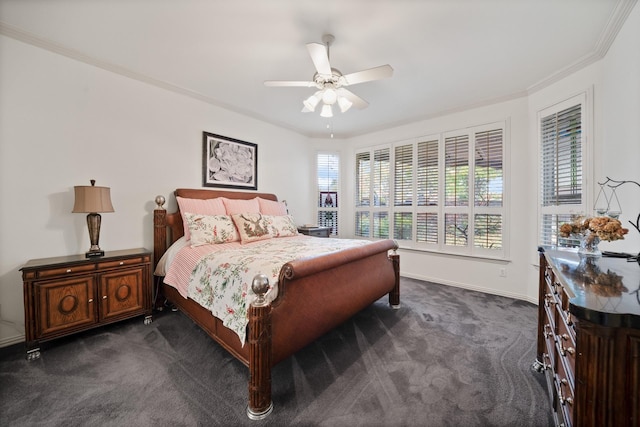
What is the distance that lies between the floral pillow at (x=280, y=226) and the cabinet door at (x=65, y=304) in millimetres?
1814

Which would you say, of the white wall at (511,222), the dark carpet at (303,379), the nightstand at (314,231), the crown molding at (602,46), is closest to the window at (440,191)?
the white wall at (511,222)

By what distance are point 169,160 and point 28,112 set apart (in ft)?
3.86

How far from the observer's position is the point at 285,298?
1570mm

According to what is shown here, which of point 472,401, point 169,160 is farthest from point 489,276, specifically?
point 169,160

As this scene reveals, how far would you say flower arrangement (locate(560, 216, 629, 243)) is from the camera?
1.41 meters

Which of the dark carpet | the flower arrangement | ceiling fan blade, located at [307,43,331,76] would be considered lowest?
the dark carpet

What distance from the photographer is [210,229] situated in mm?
2785

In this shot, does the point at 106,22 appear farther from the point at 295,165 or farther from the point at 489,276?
the point at 489,276

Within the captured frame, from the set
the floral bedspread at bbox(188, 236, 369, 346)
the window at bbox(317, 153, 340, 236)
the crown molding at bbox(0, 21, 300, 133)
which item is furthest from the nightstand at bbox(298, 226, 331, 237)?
the crown molding at bbox(0, 21, 300, 133)

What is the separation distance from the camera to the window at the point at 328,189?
5059mm

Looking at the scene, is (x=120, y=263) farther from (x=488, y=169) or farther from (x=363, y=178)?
(x=488, y=169)

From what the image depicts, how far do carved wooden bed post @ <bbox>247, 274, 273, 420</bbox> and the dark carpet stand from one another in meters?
0.08

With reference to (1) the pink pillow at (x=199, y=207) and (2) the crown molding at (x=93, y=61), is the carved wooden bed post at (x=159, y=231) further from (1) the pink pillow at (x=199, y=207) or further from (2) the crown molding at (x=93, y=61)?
(2) the crown molding at (x=93, y=61)

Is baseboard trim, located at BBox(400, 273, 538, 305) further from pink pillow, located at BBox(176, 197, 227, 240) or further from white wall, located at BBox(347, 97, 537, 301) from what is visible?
pink pillow, located at BBox(176, 197, 227, 240)
